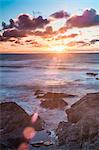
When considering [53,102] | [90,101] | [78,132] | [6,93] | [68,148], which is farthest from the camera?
[6,93]

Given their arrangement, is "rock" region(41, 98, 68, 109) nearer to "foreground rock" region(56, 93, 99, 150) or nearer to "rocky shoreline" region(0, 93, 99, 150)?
"rocky shoreline" region(0, 93, 99, 150)

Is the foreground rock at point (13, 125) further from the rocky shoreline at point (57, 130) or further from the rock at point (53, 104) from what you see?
the rock at point (53, 104)

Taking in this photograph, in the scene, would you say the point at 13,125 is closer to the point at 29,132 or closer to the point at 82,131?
the point at 29,132

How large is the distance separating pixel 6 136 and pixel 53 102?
11897 mm

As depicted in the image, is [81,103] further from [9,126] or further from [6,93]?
[6,93]

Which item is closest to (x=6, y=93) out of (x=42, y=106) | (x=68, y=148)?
(x=42, y=106)

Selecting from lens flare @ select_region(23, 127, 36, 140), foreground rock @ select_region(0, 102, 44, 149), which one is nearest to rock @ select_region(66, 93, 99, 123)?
foreground rock @ select_region(0, 102, 44, 149)

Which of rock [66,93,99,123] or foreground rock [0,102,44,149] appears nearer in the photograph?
foreground rock [0,102,44,149]

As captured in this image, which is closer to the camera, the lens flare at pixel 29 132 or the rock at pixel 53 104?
the lens flare at pixel 29 132

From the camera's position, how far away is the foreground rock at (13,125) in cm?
1946

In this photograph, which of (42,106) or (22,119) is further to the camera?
(42,106)

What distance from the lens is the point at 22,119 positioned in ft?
73.0

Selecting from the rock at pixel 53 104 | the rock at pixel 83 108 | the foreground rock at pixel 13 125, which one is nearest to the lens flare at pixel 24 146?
the foreground rock at pixel 13 125

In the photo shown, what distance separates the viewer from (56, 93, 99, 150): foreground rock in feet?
60.3
